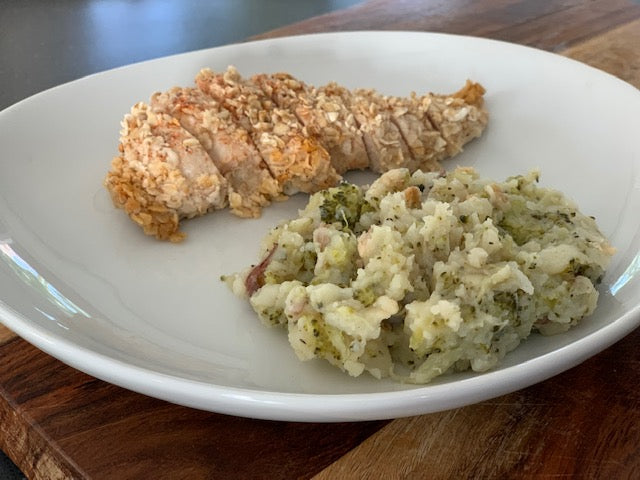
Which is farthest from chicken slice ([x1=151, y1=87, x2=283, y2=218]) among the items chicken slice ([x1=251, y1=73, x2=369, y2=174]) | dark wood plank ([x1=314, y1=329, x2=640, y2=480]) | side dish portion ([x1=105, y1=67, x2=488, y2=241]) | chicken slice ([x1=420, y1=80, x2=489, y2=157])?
dark wood plank ([x1=314, y1=329, x2=640, y2=480])

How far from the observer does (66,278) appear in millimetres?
1737

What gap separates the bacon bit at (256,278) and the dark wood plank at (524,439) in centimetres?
43

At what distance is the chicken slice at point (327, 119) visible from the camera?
219cm

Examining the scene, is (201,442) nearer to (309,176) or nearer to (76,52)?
(309,176)

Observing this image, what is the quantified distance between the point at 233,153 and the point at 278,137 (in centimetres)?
14

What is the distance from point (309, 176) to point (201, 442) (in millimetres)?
890

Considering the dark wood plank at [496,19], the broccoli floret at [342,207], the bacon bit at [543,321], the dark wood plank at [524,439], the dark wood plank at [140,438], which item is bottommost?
the dark wood plank at [496,19]

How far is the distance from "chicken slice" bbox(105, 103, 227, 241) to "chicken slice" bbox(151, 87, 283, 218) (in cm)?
4

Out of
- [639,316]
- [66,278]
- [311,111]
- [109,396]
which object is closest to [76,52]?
[311,111]

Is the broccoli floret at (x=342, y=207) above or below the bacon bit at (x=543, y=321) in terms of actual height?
above

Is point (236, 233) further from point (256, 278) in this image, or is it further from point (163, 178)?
point (256, 278)

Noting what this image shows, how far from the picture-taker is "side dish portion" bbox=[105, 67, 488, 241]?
2.00 metres

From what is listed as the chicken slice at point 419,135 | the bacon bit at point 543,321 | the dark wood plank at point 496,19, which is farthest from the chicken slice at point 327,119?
the dark wood plank at point 496,19

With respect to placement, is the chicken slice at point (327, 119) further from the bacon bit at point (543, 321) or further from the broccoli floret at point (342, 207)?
the bacon bit at point (543, 321)
